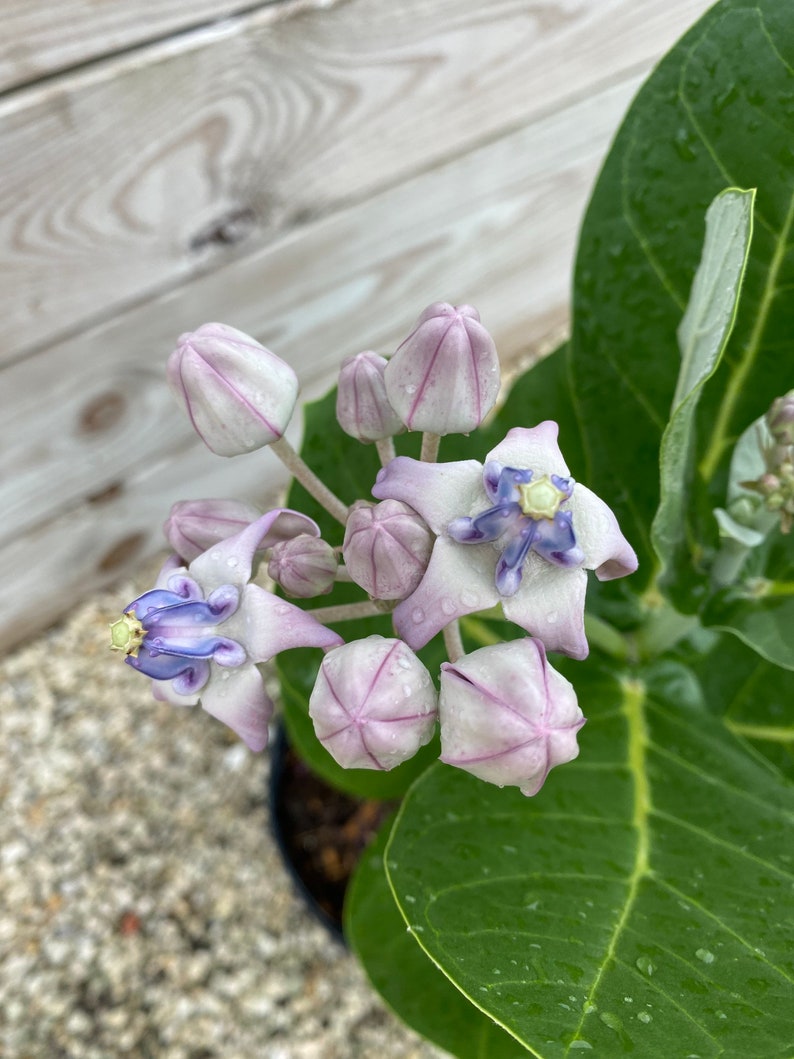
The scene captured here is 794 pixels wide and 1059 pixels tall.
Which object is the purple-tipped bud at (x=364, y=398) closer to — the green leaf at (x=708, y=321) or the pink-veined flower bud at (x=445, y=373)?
the pink-veined flower bud at (x=445, y=373)

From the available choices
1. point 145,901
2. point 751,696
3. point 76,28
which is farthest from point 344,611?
point 145,901

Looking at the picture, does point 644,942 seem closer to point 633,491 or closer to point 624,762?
point 624,762

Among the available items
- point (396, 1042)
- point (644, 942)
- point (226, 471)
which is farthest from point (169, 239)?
point (396, 1042)

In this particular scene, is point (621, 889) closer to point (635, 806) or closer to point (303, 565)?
point (635, 806)

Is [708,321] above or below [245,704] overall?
above

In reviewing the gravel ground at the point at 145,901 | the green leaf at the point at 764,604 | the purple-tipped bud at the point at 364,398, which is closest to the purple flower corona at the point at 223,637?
the purple-tipped bud at the point at 364,398
